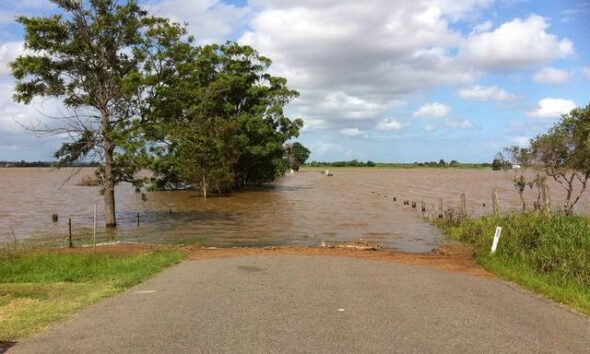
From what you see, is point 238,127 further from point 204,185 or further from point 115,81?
point 115,81

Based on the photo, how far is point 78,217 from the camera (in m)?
33.4

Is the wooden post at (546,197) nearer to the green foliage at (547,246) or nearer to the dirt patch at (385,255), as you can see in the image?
the green foliage at (547,246)

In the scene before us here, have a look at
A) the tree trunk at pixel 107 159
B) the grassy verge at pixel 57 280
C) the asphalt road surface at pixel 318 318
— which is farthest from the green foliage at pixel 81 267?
the tree trunk at pixel 107 159

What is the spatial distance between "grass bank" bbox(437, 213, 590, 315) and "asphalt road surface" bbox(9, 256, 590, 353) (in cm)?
72

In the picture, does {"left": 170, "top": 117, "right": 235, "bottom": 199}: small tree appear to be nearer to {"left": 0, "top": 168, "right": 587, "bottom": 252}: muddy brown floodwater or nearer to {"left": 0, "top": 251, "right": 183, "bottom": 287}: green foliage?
{"left": 0, "top": 168, "right": 587, "bottom": 252}: muddy brown floodwater

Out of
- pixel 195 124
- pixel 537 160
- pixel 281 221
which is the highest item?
pixel 195 124

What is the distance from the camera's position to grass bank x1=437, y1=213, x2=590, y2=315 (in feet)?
34.5

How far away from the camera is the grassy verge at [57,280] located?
8.02 meters

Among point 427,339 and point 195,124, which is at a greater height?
point 195,124

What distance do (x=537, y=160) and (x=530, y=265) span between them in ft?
45.2

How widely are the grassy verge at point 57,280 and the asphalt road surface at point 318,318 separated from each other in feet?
1.23

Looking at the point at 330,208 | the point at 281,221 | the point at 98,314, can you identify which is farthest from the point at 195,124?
the point at 98,314

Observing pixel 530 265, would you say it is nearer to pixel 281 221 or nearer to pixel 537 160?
pixel 537 160

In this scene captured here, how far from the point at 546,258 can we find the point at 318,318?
24.6ft
